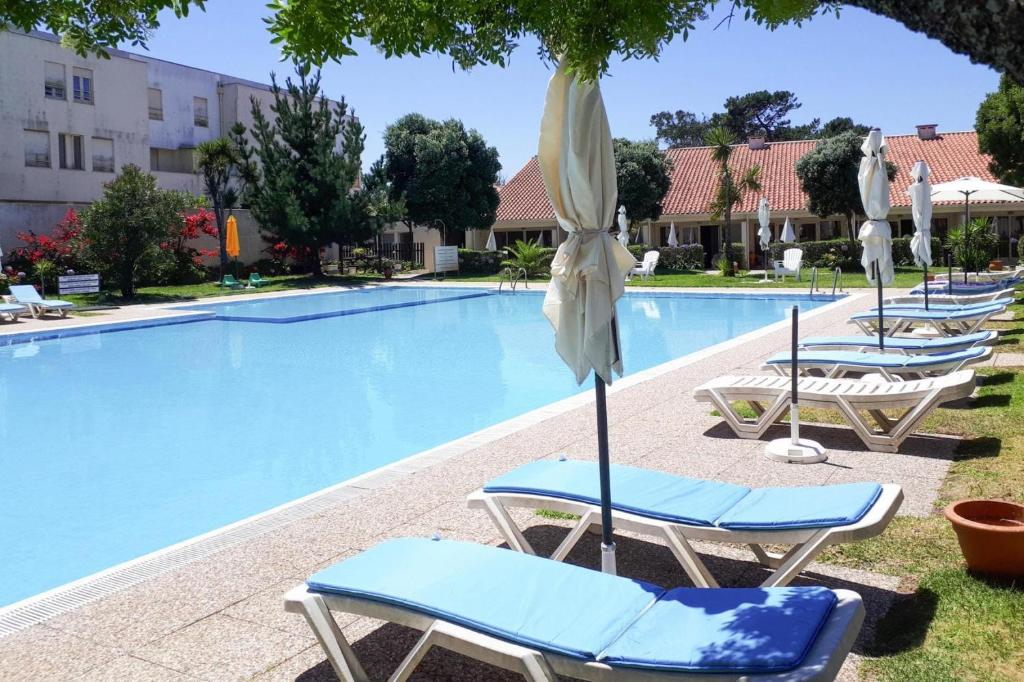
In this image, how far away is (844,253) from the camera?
102 feet

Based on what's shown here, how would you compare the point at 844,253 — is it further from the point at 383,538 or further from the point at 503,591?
the point at 503,591

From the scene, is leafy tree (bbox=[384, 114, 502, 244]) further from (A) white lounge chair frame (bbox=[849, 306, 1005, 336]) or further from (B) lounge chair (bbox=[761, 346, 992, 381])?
(B) lounge chair (bbox=[761, 346, 992, 381])

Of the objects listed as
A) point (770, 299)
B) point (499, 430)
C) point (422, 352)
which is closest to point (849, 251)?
point (770, 299)

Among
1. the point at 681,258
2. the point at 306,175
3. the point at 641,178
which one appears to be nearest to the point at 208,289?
the point at 306,175

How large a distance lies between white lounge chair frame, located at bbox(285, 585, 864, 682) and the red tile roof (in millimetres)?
33346

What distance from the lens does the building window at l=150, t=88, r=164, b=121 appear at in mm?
39062

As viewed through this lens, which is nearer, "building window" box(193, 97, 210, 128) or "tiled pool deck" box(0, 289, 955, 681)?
"tiled pool deck" box(0, 289, 955, 681)

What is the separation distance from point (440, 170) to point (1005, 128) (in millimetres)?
22015

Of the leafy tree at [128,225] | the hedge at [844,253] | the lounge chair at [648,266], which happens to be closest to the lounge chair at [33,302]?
the leafy tree at [128,225]

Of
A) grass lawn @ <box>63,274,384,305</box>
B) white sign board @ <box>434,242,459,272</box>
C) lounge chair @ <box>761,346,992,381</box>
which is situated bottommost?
lounge chair @ <box>761,346,992,381</box>

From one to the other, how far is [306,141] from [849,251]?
2037 cm

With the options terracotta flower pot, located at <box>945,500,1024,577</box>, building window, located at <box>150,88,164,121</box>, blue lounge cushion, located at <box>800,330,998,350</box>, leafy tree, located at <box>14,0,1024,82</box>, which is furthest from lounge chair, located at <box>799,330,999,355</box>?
building window, located at <box>150,88,164,121</box>

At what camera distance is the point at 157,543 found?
23.0 feet

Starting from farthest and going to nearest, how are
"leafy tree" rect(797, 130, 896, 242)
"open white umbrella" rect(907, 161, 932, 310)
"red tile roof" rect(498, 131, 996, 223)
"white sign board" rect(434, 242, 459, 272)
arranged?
1. "red tile roof" rect(498, 131, 996, 223)
2. "white sign board" rect(434, 242, 459, 272)
3. "leafy tree" rect(797, 130, 896, 242)
4. "open white umbrella" rect(907, 161, 932, 310)
